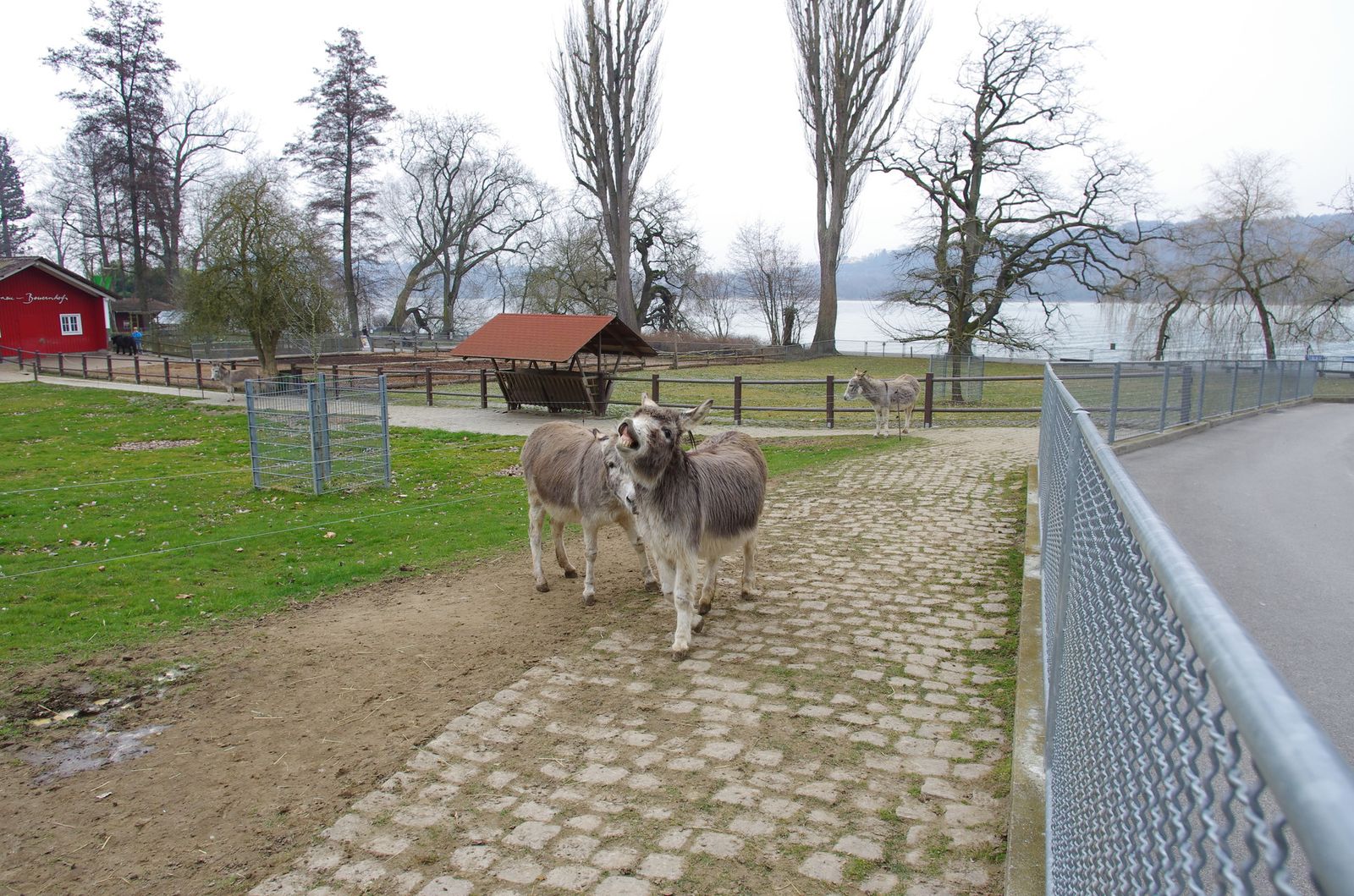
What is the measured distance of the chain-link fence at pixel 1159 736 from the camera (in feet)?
2.78

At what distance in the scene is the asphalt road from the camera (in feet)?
17.7

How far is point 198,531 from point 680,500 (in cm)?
633

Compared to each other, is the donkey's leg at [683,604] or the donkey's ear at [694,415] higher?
the donkey's ear at [694,415]

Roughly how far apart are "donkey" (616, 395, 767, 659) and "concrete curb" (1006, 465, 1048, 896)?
6.97 feet

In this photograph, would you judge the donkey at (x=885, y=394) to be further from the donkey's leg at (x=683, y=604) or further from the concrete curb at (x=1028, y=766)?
the donkey's leg at (x=683, y=604)

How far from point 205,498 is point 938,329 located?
23187 millimetres

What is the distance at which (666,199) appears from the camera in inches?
2122

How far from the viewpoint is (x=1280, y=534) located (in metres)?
Answer: 8.85

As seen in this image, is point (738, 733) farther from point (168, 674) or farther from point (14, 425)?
point (14, 425)

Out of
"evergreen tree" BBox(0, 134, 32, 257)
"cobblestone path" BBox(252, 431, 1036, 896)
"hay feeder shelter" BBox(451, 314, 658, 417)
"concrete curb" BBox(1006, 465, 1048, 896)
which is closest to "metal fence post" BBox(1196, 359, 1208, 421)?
"cobblestone path" BBox(252, 431, 1036, 896)

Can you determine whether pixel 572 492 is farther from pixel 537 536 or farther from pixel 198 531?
pixel 198 531

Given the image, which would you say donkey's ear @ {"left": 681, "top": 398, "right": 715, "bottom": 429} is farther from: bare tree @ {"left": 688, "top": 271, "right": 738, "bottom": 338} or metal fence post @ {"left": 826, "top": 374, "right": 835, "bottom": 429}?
bare tree @ {"left": 688, "top": 271, "right": 738, "bottom": 338}

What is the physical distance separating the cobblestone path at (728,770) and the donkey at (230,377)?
23240mm

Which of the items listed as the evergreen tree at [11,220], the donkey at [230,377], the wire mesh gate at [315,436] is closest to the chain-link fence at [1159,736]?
the wire mesh gate at [315,436]
